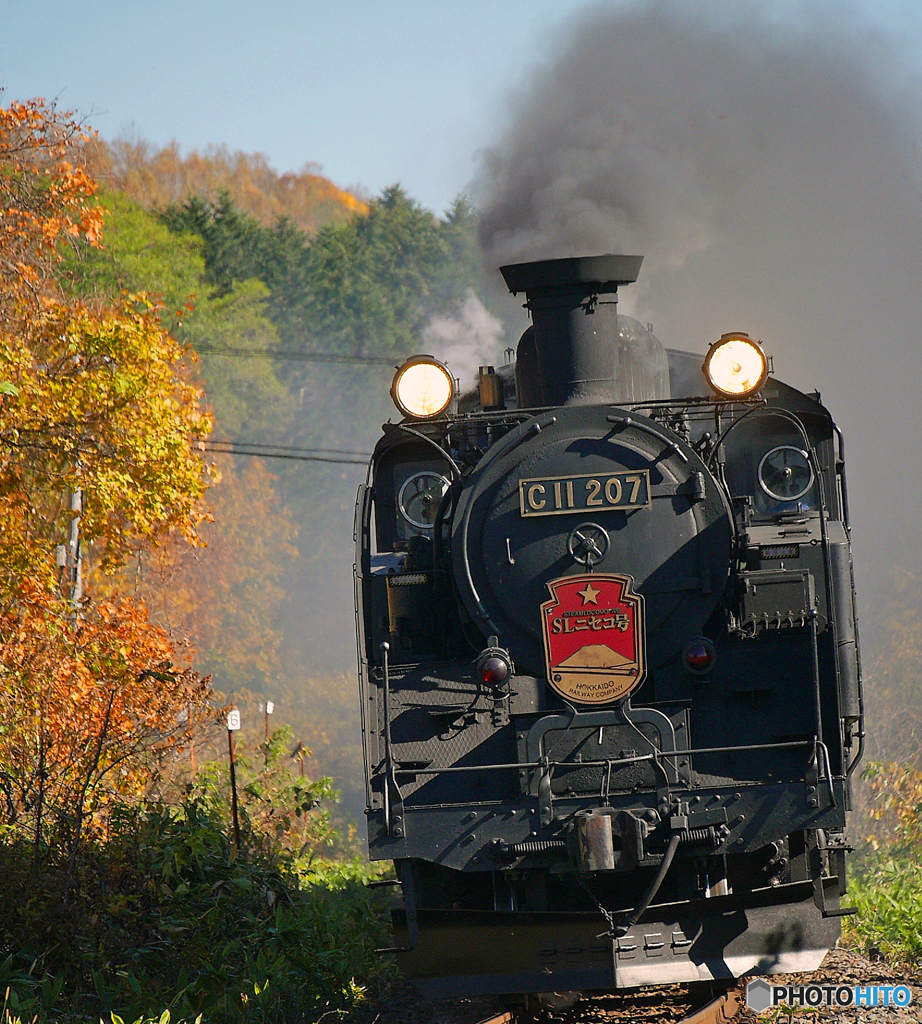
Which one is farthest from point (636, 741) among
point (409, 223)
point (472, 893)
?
point (409, 223)

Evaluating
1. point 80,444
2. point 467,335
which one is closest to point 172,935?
point 80,444

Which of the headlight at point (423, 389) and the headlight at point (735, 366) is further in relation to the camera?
the headlight at point (423, 389)

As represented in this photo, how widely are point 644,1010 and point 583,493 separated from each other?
2786 mm

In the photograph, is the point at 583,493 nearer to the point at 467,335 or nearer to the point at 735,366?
the point at 735,366

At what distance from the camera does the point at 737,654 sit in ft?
20.7

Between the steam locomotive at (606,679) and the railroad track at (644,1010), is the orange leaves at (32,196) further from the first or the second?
the railroad track at (644,1010)

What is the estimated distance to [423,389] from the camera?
23.1 feet

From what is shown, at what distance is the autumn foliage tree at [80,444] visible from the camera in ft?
35.2

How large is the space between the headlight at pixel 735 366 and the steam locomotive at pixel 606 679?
0.04ft

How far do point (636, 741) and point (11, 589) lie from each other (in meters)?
6.98

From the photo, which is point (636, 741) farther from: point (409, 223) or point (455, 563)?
point (409, 223)

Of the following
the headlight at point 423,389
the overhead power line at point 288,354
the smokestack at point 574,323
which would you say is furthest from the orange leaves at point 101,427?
the overhead power line at point 288,354

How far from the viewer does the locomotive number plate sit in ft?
21.0

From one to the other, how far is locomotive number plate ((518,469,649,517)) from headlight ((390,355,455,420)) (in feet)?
2.78
